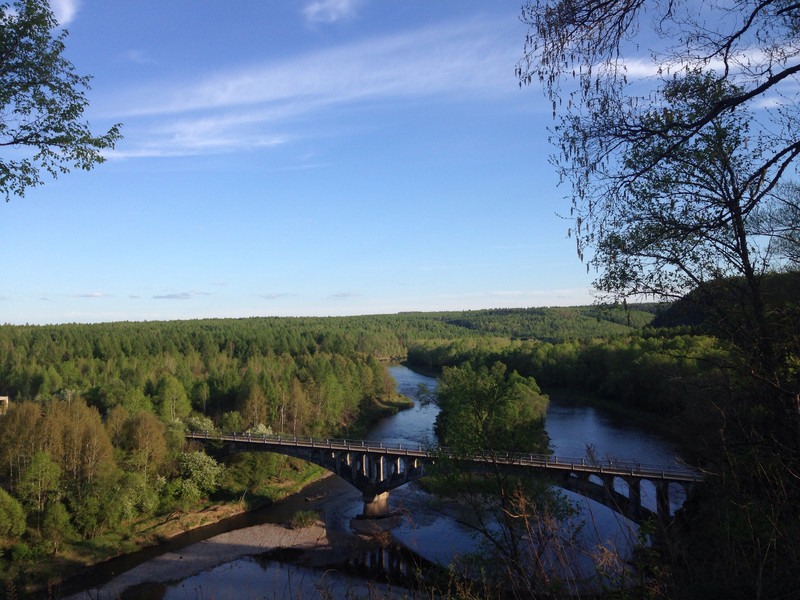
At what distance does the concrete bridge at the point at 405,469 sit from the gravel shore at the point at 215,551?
495cm

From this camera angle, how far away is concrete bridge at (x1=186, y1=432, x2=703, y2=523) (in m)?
25.8

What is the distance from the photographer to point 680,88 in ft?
21.2

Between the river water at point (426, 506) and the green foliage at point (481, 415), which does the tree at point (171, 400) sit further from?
the green foliage at point (481, 415)

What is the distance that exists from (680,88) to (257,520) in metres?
34.1

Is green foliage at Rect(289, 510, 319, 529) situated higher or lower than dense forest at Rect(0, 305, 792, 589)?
lower

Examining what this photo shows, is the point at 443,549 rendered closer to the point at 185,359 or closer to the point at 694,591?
the point at 694,591

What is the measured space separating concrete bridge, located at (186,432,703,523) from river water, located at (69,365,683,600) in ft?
2.94

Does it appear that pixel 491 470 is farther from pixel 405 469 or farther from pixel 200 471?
pixel 200 471

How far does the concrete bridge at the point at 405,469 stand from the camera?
25.8 m

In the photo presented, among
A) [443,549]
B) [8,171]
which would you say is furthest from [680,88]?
[443,549]

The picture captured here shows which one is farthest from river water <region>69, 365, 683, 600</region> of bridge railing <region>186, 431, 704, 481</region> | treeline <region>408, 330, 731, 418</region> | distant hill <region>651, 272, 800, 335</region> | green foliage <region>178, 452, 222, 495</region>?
green foliage <region>178, 452, 222, 495</region>

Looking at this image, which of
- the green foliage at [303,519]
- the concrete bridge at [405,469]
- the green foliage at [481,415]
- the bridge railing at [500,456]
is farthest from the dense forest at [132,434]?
the green foliage at [303,519]

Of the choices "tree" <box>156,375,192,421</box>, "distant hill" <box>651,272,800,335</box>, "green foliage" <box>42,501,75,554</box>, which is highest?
"distant hill" <box>651,272,800,335</box>

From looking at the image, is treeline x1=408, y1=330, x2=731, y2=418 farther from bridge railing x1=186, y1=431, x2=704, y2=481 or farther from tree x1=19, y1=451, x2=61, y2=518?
tree x1=19, y1=451, x2=61, y2=518
